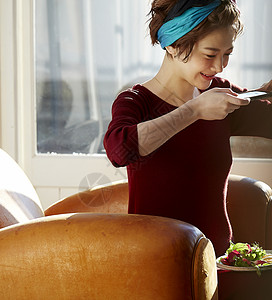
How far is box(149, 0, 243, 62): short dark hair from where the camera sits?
1197mm

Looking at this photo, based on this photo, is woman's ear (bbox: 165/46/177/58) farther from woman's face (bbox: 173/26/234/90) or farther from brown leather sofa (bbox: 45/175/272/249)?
brown leather sofa (bbox: 45/175/272/249)

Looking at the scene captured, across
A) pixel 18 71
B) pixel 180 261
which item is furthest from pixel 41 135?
pixel 180 261

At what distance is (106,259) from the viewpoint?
3.61 ft

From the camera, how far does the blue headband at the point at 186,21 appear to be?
3.90ft

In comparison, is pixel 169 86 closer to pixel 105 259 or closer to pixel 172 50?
pixel 172 50

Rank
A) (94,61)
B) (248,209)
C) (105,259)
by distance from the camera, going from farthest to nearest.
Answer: (94,61) < (248,209) < (105,259)

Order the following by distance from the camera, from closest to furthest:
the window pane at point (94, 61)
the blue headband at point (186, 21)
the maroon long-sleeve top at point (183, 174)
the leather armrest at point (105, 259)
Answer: the leather armrest at point (105, 259)
the blue headband at point (186, 21)
the maroon long-sleeve top at point (183, 174)
the window pane at point (94, 61)

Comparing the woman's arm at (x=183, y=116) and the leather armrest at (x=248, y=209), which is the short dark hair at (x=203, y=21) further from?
the leather armrest at (x=248, y=209)

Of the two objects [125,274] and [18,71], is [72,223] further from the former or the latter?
[18,71]

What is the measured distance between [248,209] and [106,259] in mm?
692

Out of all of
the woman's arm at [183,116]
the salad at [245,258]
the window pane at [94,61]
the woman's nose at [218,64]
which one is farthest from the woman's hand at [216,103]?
the window pane at [94,61]

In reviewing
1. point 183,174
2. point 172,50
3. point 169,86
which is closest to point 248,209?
point 183,174

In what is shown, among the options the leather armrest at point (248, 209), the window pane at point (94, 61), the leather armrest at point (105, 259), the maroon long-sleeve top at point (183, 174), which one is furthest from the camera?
the window pane at point (94, 61)

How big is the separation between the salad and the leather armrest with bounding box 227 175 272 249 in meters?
0.37
